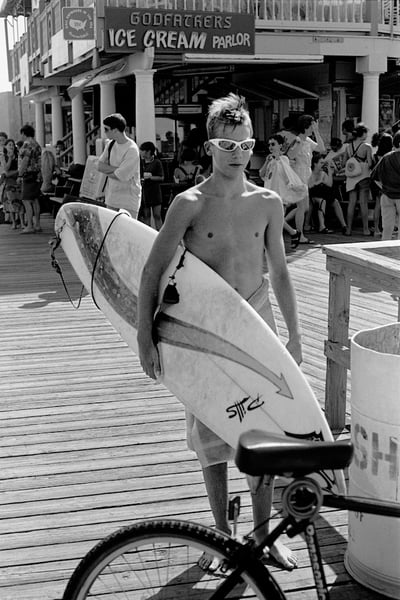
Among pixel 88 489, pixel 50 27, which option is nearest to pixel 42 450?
pixel 88 489

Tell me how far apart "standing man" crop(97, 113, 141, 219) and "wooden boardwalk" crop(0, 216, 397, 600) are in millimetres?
1206

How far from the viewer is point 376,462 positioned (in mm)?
3158

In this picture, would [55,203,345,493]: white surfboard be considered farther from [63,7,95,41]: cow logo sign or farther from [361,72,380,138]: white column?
[361,72,380,138]: white column

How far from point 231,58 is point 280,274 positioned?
1349 cm

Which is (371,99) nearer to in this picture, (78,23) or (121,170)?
(78,23)

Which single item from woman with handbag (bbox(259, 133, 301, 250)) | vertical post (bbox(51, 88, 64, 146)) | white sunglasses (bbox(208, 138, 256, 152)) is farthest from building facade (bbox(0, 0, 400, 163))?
white sunglasses (bbox(208, 138, 256, 152))

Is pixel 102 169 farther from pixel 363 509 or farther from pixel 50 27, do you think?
pixel 50 27

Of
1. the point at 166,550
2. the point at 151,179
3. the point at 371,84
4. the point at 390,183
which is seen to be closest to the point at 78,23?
the point at 151,179

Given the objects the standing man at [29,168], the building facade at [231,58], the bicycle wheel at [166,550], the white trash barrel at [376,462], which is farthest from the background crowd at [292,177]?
the bicycle wheel at [166,550]

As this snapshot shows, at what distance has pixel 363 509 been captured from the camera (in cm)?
219

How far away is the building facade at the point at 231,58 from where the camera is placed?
15.5 meters

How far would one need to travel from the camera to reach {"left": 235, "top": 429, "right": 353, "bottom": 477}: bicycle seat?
2.04m

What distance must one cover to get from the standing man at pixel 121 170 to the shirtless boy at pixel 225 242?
17.1ft

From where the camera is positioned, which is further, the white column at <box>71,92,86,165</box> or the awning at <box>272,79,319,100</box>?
the white column at <box>71,92,86,165</box>
